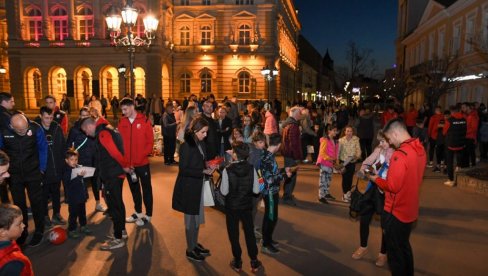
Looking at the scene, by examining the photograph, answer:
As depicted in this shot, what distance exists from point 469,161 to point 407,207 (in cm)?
1003

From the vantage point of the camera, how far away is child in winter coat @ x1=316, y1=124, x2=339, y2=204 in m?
8.28

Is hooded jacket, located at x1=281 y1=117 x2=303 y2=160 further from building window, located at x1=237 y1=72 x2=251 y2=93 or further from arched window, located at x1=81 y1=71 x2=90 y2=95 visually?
arched window, located at x1=81 y1=71 x2=90 y2=95

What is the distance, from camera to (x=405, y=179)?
4.23 metres

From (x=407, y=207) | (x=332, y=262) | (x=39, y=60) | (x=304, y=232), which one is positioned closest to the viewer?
(x=407, y=207)

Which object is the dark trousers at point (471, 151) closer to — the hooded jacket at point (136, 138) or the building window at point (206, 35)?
the hooded jacket at point (136, 138)

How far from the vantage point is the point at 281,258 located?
5.75 metres

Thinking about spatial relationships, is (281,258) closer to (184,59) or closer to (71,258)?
(71,258)

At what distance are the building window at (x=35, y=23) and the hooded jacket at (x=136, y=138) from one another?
119 ft

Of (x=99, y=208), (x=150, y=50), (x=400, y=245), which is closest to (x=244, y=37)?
(x=150, y=50)

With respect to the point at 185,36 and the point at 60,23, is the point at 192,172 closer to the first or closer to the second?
the point at 185,36

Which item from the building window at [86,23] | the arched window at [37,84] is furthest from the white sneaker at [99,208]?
the arched window at [37,84]

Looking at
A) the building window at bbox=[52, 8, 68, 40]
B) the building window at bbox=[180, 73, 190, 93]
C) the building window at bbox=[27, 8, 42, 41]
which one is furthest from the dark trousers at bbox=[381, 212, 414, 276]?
the building window at bbox=[27, 8, 42, 41]

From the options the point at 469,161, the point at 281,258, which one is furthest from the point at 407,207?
the point at 469,161

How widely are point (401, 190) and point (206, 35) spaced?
1441 inches
